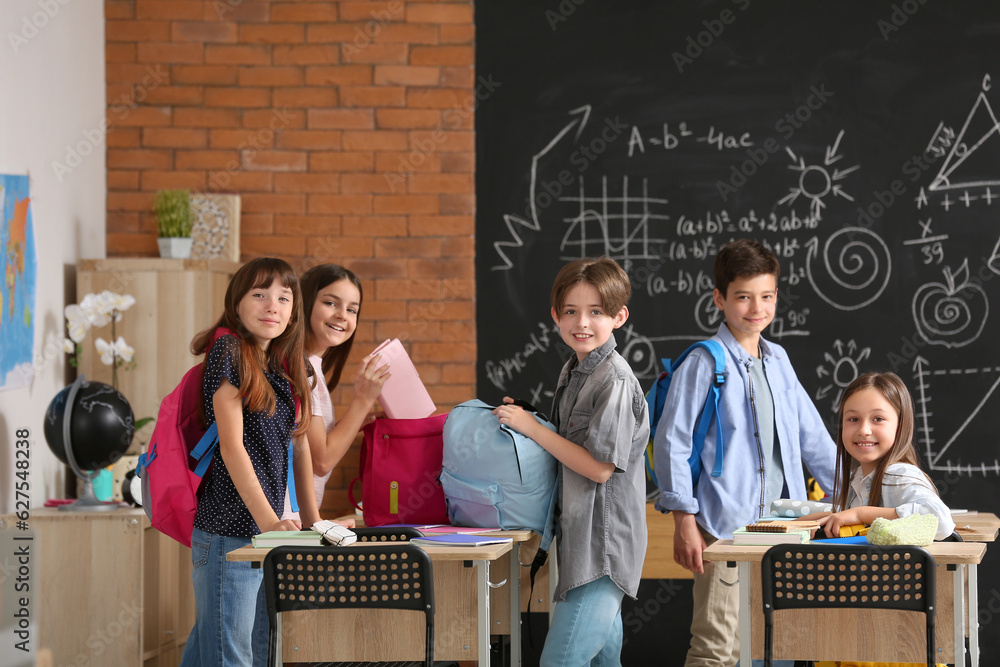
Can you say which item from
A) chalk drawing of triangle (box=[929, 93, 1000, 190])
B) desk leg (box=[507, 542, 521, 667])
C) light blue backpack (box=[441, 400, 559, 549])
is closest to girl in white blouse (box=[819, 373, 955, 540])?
light blue backpack (box=[441, 400, 559, 549])

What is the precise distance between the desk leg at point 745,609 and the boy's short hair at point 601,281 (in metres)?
0.77

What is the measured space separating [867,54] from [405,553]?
3.16 metres

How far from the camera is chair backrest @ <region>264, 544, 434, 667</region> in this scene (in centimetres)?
224

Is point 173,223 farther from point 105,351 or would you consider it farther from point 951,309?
point 951,309

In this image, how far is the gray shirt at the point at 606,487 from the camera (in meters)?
2.54

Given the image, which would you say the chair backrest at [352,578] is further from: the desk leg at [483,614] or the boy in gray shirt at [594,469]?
the boy in gray shirt at [594,469]

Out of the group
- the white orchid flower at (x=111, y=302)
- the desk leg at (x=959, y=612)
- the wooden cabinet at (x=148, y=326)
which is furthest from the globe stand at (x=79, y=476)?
the desk leg at (x=959, y=612)

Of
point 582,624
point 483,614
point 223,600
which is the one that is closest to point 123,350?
point 223,600

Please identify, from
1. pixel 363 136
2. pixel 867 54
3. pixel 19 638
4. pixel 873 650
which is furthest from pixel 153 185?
pixel 873 650

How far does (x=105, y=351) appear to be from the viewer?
12.2 feet

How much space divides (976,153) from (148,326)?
3.54m

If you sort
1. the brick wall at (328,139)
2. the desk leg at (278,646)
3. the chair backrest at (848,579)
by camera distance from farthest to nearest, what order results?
the brick wall at (328,139), the desk leg at (278,646), the chair backrest at (848,579)

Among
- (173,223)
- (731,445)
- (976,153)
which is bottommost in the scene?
(731,445)

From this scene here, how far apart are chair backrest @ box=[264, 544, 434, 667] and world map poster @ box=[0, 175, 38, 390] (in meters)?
1.61
